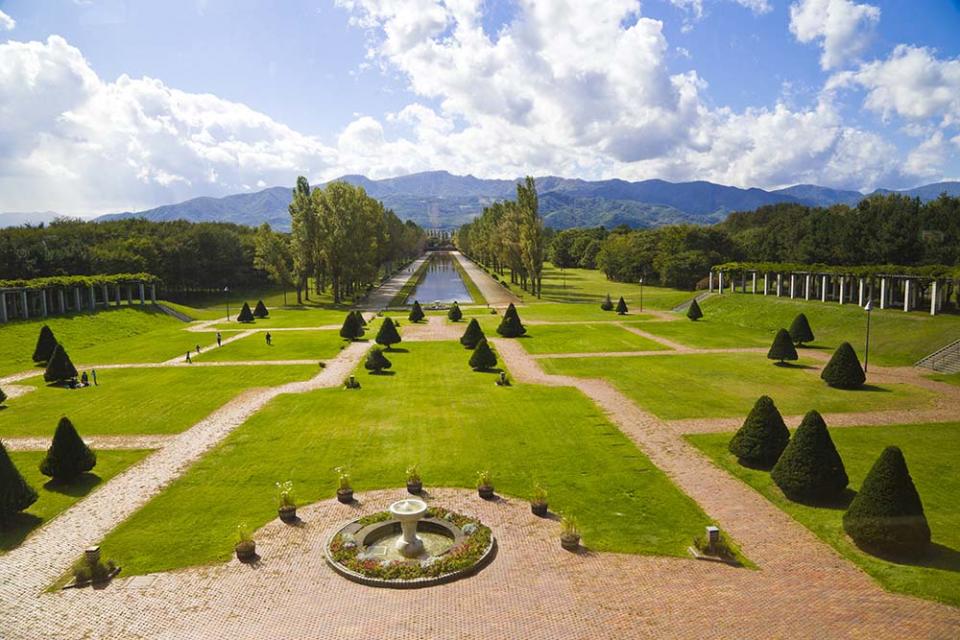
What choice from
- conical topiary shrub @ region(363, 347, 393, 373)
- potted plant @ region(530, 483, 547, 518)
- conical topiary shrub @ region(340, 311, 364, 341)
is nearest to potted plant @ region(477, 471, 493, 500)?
potted plant @ region(530, 483, 547, 518)

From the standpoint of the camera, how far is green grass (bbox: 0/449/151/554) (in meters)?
17.2

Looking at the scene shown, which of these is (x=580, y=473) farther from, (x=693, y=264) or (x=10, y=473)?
(x=693, y=264)

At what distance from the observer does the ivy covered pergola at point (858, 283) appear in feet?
158

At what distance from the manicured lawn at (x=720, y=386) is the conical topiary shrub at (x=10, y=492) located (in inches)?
950

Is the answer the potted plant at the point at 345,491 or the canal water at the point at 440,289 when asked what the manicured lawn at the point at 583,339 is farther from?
the canal water at the point at 440,289

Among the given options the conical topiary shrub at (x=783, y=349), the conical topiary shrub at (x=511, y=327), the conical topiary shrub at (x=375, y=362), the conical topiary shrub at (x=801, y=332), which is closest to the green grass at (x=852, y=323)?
the conical topiary shrub at (x=801, y=332)

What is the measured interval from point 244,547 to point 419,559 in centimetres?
446

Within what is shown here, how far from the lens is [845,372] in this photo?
32250 mm

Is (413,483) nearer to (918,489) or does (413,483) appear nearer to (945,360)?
(918,489)

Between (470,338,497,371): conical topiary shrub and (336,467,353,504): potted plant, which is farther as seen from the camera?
(470,338,497,371): conical topiary shrub

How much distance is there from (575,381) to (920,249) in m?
62.7

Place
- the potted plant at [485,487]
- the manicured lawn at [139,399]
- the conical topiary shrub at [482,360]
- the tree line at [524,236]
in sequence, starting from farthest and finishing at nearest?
1. the tree line at [524,236]
2. the conical topiary shrub at [482,360]
3. the manicured lawn at [139,399]
4. the potted plant at [485,487]

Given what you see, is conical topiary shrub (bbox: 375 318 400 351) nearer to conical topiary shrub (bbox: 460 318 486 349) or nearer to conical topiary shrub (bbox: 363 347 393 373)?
conical topiary shrub (bbox: 460 318 486 349)

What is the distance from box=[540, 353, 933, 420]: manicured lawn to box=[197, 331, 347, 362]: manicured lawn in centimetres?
1762
